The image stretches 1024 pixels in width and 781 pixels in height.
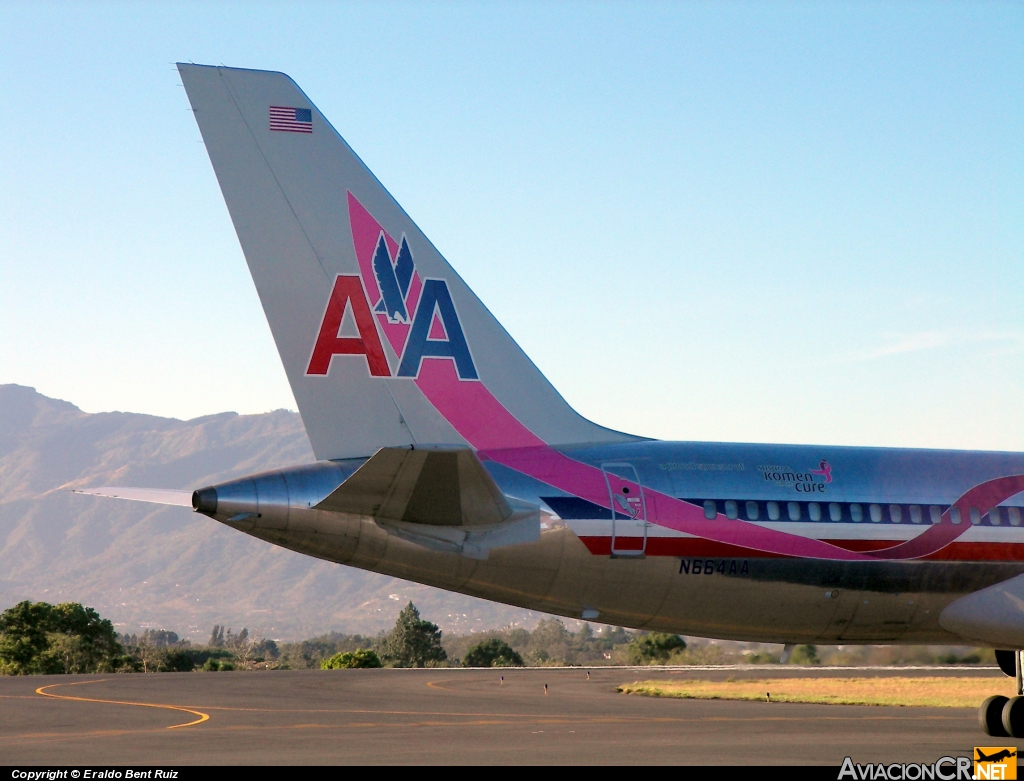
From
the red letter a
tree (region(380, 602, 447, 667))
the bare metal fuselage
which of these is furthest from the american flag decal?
tree (region(380, 602, 447, 667))

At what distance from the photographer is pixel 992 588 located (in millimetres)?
18750

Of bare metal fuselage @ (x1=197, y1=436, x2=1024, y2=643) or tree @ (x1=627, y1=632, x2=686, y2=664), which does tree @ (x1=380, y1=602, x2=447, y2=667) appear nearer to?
tree @ (x1=627, y1=632, x2=686, y2=664)

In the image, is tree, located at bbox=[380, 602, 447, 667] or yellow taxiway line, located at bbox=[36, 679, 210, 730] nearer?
yellow taxiway line, located at bbox=[36, 679, 210, 730]

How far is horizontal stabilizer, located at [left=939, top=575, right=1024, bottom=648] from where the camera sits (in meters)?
18.4

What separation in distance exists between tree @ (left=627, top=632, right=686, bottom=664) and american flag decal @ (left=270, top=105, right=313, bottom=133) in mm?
50006

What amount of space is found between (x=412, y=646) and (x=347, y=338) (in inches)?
2300

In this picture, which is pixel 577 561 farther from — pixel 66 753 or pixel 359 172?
pixel 66 753

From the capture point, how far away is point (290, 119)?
16.5 m

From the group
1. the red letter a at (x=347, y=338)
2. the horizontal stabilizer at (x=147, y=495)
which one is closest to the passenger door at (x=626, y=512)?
the red letter a at (x=347, y=338)

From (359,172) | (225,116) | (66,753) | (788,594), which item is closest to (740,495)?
(788,594)

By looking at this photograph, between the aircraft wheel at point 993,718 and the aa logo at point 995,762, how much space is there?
137cm

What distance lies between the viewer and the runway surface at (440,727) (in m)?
18.9

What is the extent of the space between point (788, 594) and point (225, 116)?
1062cm

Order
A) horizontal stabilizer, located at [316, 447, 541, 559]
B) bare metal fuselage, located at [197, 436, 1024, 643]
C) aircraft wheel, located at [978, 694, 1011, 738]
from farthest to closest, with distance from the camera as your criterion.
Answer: aircraft wheel, located at [978, 694, 1011, 738]
bare metal fuselage, located at [197, 436, 1024, 643]
horizontal stabilizer, located at [316, 447, 541, 559]
